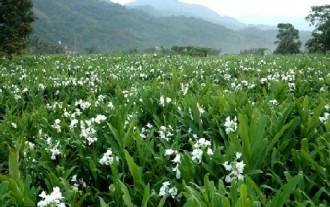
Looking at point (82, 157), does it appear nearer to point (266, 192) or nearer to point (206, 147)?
point (206, 147)

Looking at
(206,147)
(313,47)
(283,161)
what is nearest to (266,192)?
(283,161)

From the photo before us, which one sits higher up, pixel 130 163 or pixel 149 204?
pixel 130 163

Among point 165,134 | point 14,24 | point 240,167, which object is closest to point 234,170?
point 240,167

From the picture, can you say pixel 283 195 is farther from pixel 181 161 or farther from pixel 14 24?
pixel 14 24

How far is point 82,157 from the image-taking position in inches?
135

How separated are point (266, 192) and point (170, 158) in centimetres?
85

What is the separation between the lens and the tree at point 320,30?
145 feet

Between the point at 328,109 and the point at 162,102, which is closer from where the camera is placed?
the point at 328,109

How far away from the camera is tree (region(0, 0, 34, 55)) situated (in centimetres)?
2361

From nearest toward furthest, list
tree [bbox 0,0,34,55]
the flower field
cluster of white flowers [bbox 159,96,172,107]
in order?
the flower field → cluster of white flowers [bbox 159,96,172,107] → tree [bbox 0,0,34,55]

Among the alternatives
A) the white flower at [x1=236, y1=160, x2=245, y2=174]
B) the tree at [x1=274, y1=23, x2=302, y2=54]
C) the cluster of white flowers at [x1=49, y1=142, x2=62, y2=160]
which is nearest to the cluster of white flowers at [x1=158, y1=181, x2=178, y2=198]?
the white flower at [x1=236, y1=160, x2=245, y2=174]

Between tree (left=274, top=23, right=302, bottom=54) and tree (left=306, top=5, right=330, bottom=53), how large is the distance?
1071 cm

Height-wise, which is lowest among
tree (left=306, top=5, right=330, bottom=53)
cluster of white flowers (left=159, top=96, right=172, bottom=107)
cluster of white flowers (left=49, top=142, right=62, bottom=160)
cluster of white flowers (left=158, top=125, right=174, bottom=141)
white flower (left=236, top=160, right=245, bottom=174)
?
cluster of white flowers (left=49, top=142, right=62, bottom=160)

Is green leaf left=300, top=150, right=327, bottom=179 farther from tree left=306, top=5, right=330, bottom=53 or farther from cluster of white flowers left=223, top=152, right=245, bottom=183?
tree left=306, top=5, right=330, bottom=53
